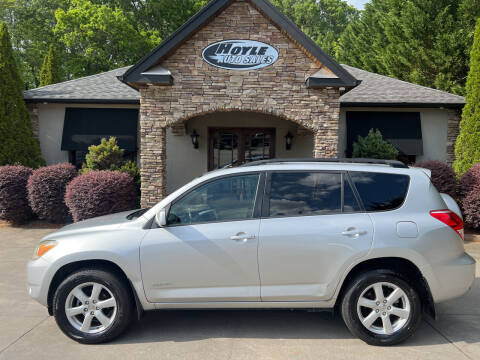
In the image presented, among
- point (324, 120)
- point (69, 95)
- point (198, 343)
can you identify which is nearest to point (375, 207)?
point (198, 343)

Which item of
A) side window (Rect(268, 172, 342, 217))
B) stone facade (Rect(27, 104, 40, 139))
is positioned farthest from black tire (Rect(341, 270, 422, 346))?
stone facade (Rect(27, 104, 40, 139))

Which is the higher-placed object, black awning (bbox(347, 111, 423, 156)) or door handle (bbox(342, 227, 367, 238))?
black awning (bbox(347, 111, 423, 156))

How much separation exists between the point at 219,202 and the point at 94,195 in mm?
5424

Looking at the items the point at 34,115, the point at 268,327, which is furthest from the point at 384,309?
Answer: the point at 34,115

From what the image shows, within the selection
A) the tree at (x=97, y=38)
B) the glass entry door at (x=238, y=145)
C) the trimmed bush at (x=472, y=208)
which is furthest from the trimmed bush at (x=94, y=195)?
the tree at (x=97, y=38)

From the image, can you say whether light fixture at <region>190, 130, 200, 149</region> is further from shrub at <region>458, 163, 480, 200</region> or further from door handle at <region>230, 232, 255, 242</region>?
door handle at <region>230, 232, 255, 242</region>

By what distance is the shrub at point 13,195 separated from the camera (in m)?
9.31

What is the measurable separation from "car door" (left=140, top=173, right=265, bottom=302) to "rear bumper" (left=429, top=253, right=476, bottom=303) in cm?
176

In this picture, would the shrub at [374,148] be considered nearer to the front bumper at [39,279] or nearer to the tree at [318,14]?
the front bumper at [39,279]

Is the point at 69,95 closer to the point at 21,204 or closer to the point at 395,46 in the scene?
the point at 21,204

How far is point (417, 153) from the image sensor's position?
11.9 meters

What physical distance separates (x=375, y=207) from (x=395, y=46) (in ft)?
62.4

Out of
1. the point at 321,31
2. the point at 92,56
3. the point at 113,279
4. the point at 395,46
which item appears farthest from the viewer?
the point at 321,31

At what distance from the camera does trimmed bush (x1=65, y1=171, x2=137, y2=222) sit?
851 cm
